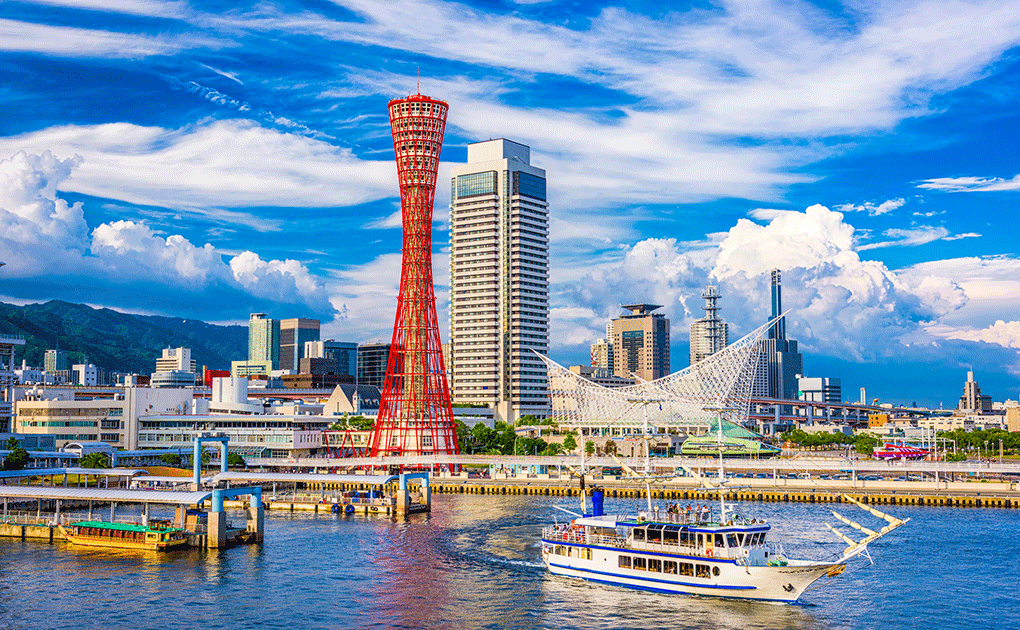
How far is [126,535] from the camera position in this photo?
64438 mm

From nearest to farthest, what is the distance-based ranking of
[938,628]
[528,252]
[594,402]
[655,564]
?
[938,628] → [655,564] → [594,402] → [528,252]

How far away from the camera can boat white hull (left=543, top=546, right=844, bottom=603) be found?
156 feet

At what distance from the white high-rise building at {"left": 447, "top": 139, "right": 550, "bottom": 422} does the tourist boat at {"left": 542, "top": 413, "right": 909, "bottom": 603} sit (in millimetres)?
138627

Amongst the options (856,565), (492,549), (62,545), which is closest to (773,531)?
(856,565)

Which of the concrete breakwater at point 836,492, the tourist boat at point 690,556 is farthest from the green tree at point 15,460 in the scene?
the tourist boat at point 690,556

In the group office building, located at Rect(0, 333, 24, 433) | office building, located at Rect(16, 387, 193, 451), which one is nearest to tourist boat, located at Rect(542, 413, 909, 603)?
office building, located at Rect(16, 387, 193, 451)

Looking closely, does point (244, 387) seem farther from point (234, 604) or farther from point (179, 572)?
point (234, 604)

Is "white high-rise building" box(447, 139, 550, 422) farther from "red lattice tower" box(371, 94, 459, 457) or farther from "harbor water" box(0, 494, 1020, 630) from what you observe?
"harbor water" box(0, 494, 1020, 630)

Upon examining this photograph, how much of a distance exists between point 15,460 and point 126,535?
1388 inches

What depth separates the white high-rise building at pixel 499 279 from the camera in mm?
192625

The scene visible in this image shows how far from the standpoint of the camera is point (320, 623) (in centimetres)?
4438

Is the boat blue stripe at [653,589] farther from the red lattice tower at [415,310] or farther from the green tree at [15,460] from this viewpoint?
the red lattice tower at [415,310]

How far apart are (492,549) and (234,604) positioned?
20233 millimetres

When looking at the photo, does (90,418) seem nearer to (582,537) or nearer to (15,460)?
(15,460)
